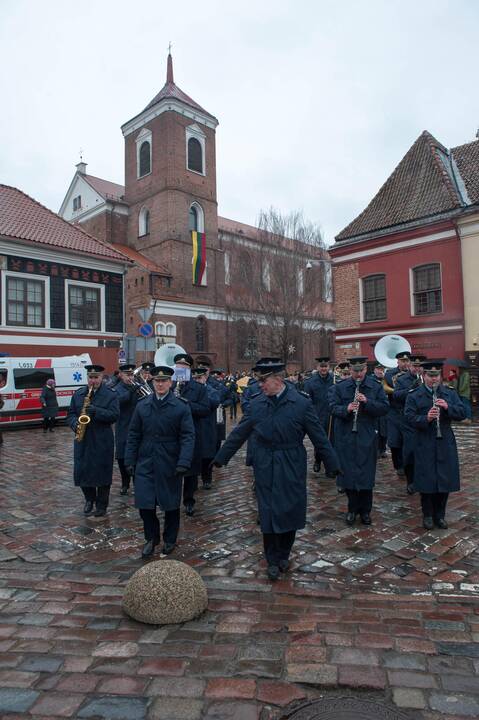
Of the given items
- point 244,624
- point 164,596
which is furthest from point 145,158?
point 244,624

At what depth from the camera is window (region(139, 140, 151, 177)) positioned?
38656 mm

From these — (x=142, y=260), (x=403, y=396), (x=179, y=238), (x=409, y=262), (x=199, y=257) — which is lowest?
(x=403, y=396)

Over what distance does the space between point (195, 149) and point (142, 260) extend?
10.0 m

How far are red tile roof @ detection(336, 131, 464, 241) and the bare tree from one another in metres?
7.09

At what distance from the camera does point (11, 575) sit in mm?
4617

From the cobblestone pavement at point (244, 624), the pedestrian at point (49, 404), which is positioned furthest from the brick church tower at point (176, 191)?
the cobblestone pavement at point (244, 624)

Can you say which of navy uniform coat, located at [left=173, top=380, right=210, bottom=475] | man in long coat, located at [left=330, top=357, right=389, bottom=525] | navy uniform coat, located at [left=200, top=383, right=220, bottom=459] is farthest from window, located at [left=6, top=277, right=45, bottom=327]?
man in long coat, located at [left=330, top=357, right=389, bottom=525]

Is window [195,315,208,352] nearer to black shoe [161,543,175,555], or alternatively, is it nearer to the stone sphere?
black shoe [161,543,175,555]

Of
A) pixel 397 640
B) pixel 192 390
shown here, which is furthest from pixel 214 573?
pixel 192 390

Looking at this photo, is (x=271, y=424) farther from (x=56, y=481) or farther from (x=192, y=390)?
(x=56, y=481)

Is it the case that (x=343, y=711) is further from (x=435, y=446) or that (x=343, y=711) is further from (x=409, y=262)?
(x=409, y=262)

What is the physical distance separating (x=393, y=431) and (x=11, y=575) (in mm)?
6213

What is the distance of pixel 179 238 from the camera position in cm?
3684

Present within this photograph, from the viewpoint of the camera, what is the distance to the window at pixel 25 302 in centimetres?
2259
